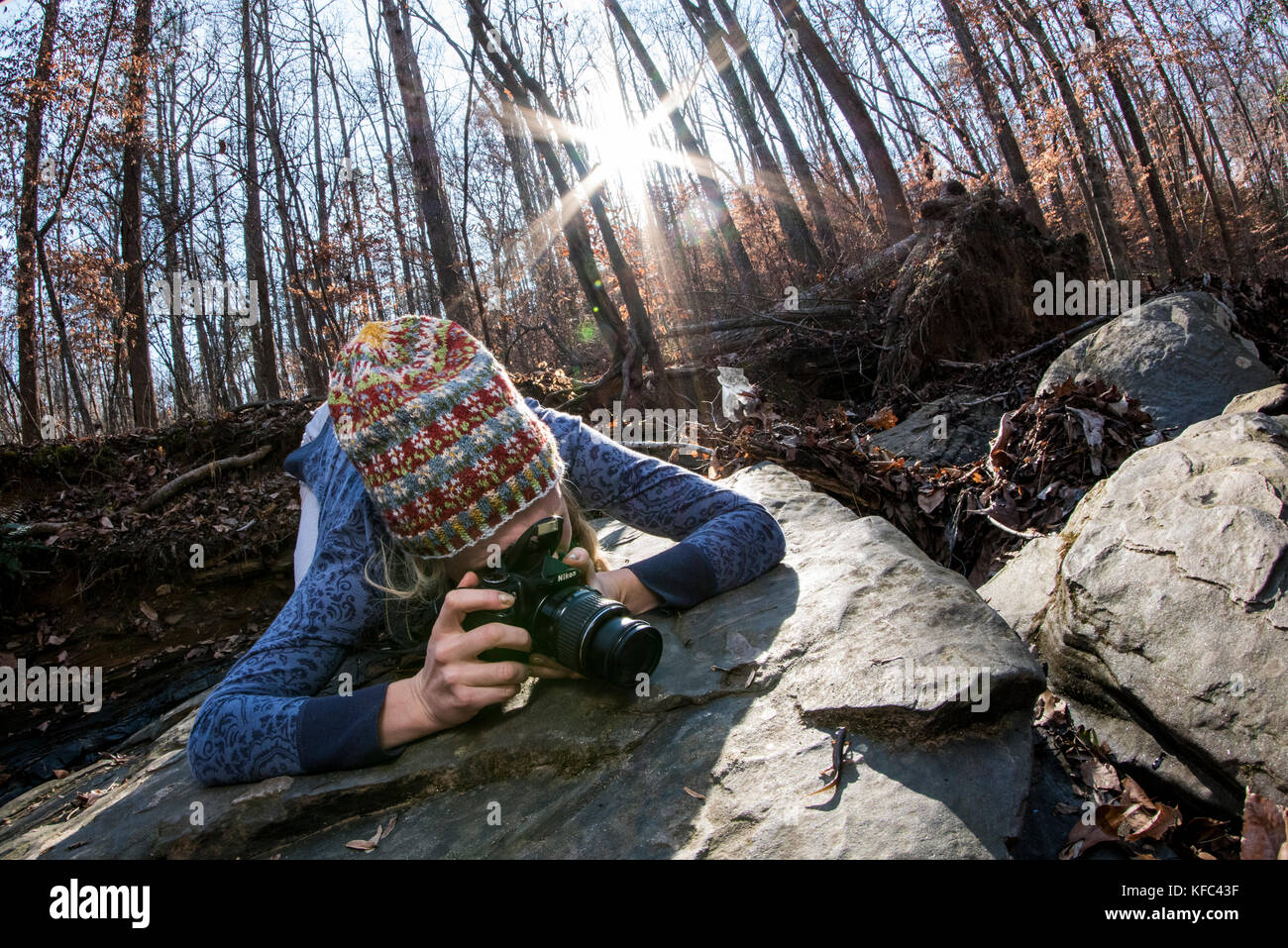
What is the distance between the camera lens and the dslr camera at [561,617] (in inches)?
57.2

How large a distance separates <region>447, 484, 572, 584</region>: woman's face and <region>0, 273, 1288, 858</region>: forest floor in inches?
48.9

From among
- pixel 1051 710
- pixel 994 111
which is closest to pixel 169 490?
pixel 1051 710

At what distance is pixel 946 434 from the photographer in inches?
178

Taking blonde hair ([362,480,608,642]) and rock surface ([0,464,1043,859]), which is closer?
rock surface ([0,464,1043,859])

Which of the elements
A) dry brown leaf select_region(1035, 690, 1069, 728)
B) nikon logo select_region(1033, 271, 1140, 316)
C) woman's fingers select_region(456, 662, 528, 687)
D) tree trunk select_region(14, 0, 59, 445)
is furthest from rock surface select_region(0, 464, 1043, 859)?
tree trunk select_region(14, 0, 59, 445)

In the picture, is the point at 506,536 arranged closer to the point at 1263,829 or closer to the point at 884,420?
the point at 1263,829

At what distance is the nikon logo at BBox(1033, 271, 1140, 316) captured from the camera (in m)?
6.66

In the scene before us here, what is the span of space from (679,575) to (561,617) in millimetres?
611

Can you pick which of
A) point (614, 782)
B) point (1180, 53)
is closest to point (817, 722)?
point (614, 782)

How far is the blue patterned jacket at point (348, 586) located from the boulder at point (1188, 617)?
2.83 feet

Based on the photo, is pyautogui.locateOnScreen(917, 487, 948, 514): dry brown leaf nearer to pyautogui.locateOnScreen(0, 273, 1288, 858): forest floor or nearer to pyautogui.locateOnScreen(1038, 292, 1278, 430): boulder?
pyautogui.locateOnScreen(0, 273, 1288, 858): forest floor

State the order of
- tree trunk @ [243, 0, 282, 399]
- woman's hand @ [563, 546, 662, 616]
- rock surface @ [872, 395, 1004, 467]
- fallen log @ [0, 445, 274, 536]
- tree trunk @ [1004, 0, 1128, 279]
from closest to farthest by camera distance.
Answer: woman's hand @ [563, 546, 662, 616], rock surface @ [872, 395, 1004, 467], fallen log @ [0, 445, 274, 536], tree trunk @ [1004, 0, 1128, 279], tree trunk @ [243, 0, 282, 399]

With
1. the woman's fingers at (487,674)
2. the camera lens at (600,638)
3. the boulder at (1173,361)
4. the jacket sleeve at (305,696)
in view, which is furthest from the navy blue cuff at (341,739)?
the boulder at (1173,361)

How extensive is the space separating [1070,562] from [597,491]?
1410 mm
